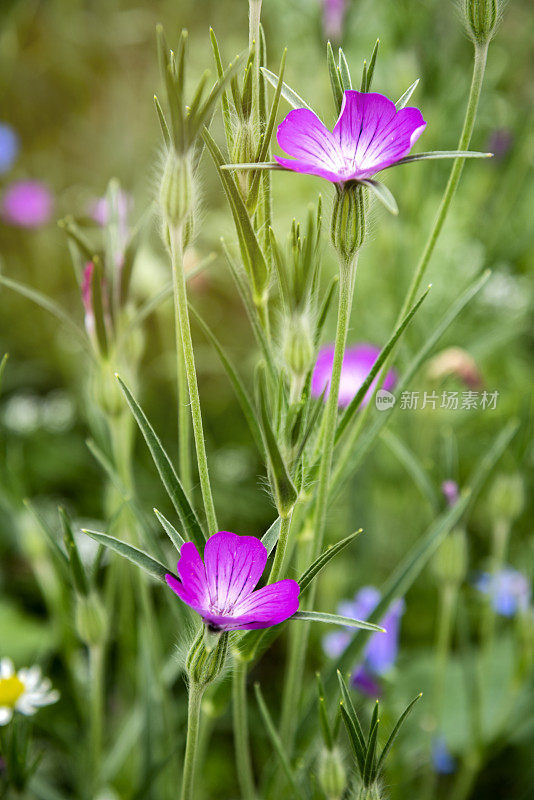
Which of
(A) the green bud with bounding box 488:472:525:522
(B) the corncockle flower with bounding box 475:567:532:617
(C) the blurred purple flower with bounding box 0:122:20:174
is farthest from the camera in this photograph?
(C) the blurred purple flower with bounding box 0:122:20:174

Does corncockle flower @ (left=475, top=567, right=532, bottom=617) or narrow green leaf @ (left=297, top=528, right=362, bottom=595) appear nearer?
narrow green leaf @ (left=297, top=528, right=362, bottom=595)

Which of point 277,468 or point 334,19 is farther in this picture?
point 334,19

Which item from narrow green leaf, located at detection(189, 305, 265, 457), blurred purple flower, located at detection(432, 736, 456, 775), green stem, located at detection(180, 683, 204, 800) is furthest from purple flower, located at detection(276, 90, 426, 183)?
blurred purple flower, located at detection(432, 736, 456, 775)

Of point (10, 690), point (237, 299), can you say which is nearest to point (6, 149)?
point (237, 299)

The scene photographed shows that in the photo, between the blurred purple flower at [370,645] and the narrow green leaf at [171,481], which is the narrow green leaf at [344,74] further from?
the blurred purple flower at [370,645]

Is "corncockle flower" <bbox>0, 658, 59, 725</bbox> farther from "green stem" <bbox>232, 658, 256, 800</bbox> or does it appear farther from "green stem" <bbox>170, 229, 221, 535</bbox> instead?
"green stem" <bbox>170, 229, 221, 535</bbox>

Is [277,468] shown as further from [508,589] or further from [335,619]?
[508,589]
